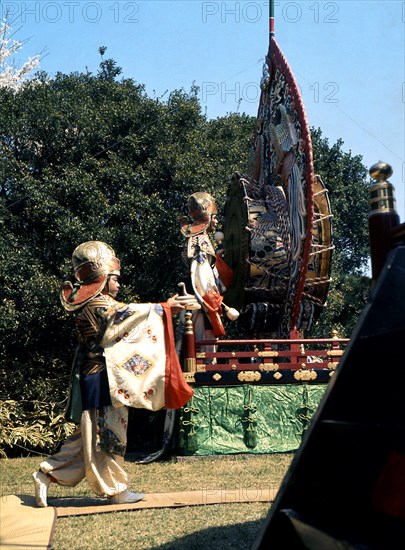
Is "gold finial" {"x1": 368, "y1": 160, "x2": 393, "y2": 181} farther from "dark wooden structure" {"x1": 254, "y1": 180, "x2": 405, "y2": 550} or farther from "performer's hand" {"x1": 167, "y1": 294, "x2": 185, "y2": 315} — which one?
"performer's hand" {"x1": 167, "y1": 294, "x2": 185, "y2": 315}

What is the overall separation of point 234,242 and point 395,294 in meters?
7.06

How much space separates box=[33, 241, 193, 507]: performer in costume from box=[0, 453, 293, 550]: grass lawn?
18.9 inches

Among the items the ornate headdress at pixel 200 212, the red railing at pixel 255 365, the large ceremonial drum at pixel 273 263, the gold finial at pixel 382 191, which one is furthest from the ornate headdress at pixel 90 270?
the large ceremonial drum at pixel 273 263

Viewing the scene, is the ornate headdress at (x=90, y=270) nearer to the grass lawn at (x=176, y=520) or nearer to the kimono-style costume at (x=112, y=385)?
the kimono-style costume at (x=112, y=385)

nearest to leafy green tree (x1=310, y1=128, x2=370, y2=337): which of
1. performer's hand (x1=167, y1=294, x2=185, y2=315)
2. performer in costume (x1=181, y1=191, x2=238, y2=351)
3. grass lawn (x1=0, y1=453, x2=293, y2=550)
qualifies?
performer in costume (x1=181, y1=191, x2=238, y2=351)

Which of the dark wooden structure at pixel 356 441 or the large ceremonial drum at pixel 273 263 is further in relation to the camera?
the large ceremonial drum at pixel 273 263

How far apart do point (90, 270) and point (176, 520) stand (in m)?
1.93

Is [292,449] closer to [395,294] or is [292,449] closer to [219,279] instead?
[219,279]

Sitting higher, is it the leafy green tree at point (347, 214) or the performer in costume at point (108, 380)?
the leafy green tree at point (347, 214)

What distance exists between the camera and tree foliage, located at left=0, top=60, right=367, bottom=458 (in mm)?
10906

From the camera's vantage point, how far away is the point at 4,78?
17.7m

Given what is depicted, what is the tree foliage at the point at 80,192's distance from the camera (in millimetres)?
10906

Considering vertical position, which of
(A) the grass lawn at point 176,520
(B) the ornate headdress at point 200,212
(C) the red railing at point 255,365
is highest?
(B) the ornate headdress at point 200,212

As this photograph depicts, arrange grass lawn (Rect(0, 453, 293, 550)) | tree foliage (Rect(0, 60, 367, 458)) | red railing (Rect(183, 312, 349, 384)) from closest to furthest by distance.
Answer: grass lawn (Rect(0, 453, 293, 550)), red railing (Rect(183, 312, 349, 384)), tree foliage (Rect(0, 60, 367, 458))
